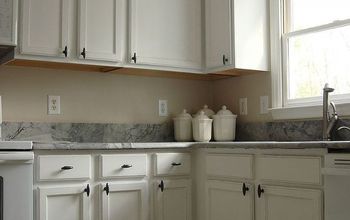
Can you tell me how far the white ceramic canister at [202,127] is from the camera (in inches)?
143

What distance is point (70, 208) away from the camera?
2.84 meters

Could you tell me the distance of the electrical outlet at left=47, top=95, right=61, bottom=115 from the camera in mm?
3375

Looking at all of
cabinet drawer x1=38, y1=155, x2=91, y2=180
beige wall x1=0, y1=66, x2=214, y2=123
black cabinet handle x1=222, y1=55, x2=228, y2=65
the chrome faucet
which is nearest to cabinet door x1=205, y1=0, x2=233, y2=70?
black cabinet handle x1=222, y1=55, x2=228, y2=65

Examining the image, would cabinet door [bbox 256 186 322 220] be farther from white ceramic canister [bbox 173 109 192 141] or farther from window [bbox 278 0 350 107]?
white ceramic canister [bbox 173 109 192 141]

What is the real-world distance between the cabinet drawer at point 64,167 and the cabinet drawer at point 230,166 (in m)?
0.74

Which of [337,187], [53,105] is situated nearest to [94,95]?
[53,105]

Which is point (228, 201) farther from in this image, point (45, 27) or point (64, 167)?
point (45, 27)

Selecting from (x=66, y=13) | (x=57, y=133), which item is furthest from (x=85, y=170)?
(x=66, y=13)

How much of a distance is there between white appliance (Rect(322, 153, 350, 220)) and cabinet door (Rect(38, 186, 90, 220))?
1300mm

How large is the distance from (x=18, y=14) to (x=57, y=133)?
804 mm

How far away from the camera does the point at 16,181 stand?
2627mm

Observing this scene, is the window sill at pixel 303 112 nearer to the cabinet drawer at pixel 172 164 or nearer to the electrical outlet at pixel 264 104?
the electrical outlet at pixel 264 104

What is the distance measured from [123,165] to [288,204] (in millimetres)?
972

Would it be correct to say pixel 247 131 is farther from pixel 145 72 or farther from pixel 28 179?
pixel 28 179
